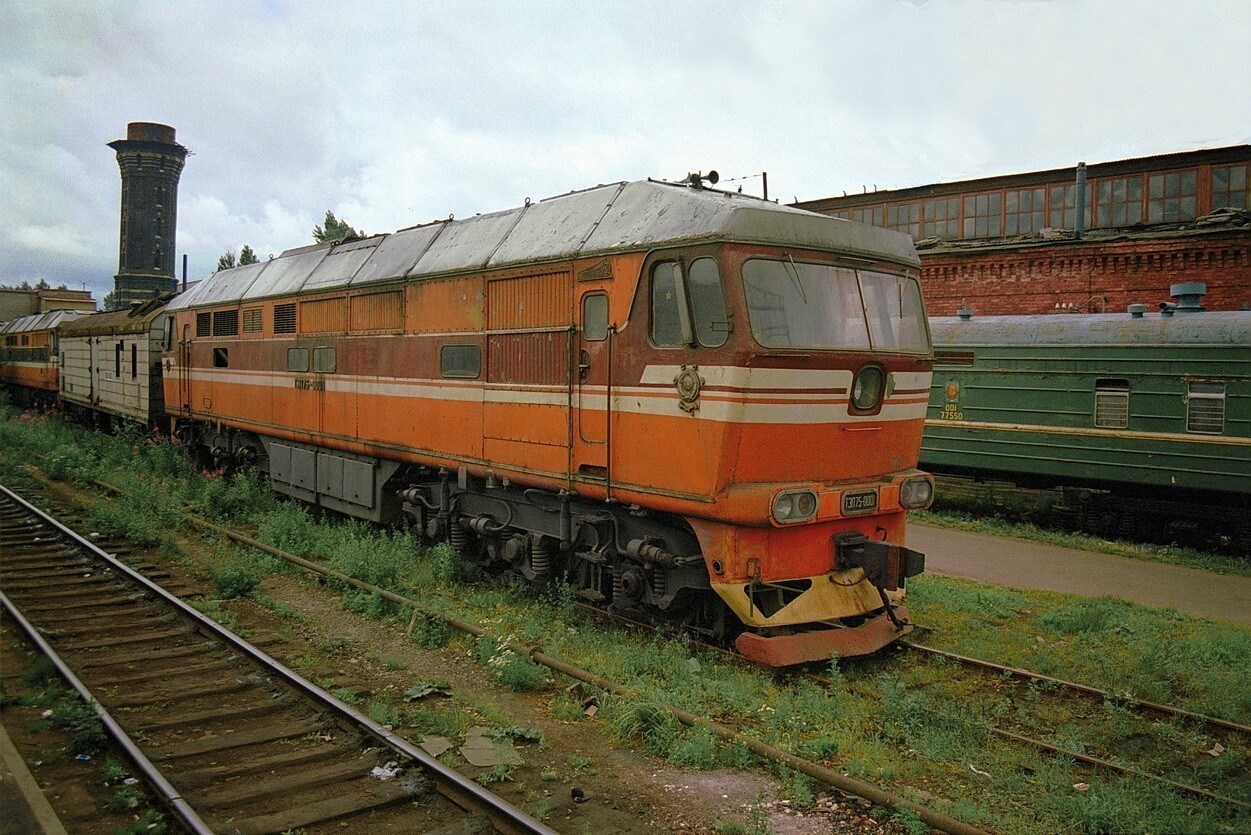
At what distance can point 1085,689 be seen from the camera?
22.1 ft

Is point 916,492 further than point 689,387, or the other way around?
point 916,492

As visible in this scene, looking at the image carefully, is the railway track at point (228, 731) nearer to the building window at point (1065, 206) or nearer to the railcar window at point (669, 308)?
the railcar window at point (669, 308)

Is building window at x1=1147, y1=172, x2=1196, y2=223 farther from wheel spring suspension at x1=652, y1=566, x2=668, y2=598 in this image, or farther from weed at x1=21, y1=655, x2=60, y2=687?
weed at x1=21, y1=655, x2=60, y2=687

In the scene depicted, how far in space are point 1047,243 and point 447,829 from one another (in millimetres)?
20913

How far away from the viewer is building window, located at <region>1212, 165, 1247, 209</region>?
21781 millimetres

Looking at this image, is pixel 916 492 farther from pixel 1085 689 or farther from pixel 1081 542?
pixel 1081 542

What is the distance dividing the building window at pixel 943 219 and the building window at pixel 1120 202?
12.1ft

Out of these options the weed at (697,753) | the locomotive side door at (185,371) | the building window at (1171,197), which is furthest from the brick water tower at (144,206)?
the weed at (697,753)

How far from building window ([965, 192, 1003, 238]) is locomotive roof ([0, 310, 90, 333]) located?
2805cm

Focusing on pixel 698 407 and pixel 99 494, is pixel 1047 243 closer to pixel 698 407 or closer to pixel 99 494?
pixel 698 407

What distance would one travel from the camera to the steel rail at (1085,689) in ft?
20.0

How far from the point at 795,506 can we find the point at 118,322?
21.1 meters

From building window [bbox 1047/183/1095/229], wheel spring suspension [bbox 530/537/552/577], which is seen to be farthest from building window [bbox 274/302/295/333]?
building window [bbox 1047/183/1095/229]

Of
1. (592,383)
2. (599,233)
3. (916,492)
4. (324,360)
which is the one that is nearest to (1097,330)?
(916,492)
